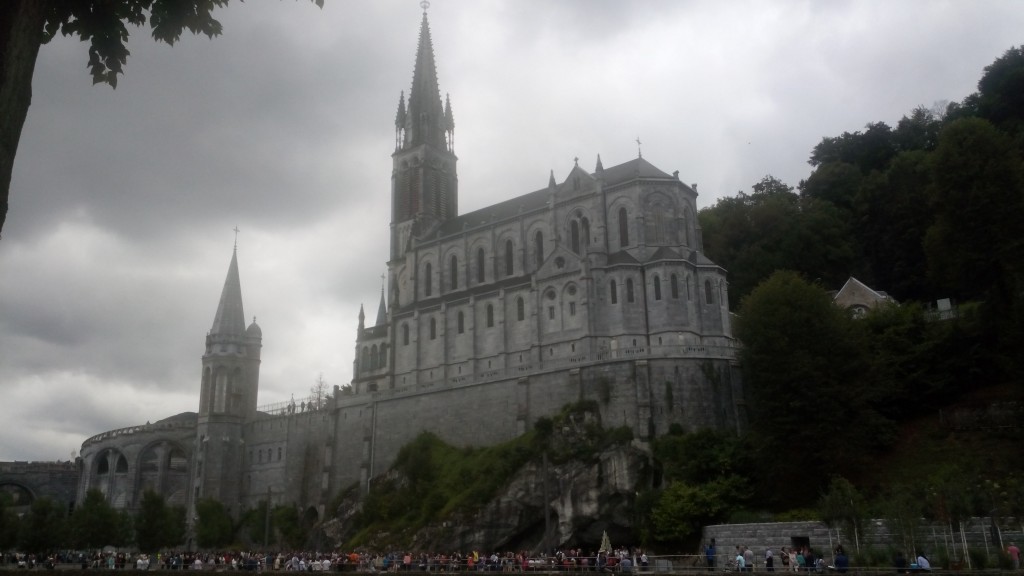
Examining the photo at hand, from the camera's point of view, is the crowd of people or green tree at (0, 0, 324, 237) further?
the crowd of people

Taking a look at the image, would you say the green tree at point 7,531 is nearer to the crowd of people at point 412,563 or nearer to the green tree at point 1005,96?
the crowd of people at point 412,563

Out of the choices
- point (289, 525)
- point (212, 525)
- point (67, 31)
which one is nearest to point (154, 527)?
point (212, 525)

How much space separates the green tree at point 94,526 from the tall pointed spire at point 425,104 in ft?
121

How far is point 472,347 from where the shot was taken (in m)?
56.0

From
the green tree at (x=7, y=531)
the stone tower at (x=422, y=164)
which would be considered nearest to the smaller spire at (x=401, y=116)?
the stone tower at (x=422, y=164)

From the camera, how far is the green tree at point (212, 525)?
190ft

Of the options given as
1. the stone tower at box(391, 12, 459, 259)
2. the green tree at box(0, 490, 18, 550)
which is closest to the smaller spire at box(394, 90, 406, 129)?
the stone tower at box(391, 12, 459, 259)

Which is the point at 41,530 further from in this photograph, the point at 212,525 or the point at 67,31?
the point at 67,31

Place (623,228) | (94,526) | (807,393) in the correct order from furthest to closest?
(623,228) < (94,526) < (807,393)

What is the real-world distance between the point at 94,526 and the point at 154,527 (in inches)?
128

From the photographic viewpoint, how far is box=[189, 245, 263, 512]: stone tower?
6316 cm

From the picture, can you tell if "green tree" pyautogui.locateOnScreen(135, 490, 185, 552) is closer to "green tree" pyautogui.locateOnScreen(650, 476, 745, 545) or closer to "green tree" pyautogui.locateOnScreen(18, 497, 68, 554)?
"green tree" pyautogui.locateOnScreen(18, 497, 68, 554)

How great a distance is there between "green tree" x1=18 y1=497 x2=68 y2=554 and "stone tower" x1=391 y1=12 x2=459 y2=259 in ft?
99.8

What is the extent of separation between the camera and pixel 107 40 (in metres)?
8.60
